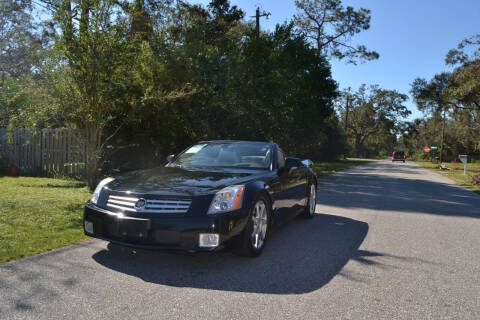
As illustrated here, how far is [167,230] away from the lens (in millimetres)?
3873

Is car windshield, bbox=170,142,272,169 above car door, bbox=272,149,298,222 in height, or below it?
above

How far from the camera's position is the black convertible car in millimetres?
3908

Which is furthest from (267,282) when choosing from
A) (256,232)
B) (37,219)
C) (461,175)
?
(461,175)

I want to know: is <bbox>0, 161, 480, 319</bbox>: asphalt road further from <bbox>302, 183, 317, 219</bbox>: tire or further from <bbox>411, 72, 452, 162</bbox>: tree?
<bbox>411, 72, 452, 162</bbox>: tree

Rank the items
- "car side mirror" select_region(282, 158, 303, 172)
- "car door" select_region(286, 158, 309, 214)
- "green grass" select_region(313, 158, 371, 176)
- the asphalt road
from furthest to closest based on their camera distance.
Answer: "green grass" select_region(313, 158, 371, 176)
"car door" select_region(286, 158, 309, 214)
"car side mirror" select_region(282, 158, 303, 172)
the asphalt road

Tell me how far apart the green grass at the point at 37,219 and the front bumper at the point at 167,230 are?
1.31 meters

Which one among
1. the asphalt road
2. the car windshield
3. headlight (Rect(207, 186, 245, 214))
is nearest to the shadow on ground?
the asphalt road

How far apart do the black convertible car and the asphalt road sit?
34cm

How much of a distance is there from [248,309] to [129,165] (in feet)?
35.8

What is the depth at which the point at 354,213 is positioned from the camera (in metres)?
8.21

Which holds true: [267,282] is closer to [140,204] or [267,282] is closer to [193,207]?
[193,207]

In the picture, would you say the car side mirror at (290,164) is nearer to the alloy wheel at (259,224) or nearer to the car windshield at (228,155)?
the car windshield at (228,155)

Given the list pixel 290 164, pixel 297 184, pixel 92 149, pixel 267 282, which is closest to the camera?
pixel 267 282

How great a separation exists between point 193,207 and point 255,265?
1.01 meters
